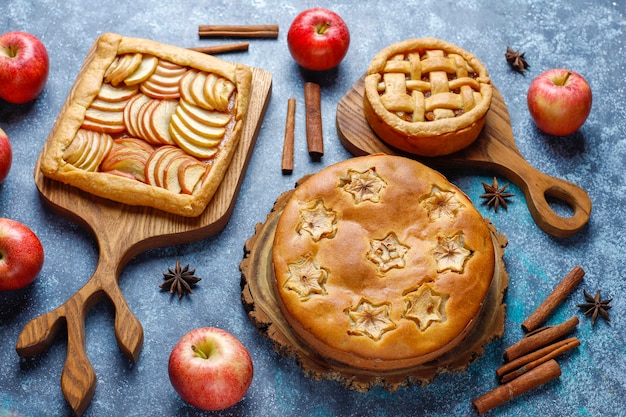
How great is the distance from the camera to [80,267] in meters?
4.41

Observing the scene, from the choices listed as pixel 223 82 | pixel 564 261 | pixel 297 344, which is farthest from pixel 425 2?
pixel 297 344

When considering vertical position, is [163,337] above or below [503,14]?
below

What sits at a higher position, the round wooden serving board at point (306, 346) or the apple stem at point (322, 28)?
the apple stem at point (322, 28)

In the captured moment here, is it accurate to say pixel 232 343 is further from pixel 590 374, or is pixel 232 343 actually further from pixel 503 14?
pixel 503 14

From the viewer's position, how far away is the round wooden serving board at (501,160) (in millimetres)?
4566

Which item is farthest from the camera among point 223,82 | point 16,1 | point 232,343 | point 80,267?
point 16,1

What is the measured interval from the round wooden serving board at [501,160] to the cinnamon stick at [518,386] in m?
0.79

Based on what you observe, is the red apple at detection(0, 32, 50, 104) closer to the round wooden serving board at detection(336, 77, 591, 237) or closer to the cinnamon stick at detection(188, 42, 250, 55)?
the cinnamon stick at detection(188, 42, 250, 55)

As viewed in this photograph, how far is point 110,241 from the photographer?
432 cm

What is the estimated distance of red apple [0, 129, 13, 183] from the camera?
14.5ft

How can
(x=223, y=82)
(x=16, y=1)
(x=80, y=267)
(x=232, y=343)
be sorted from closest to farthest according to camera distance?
(x=232, y=343), (x=80, y=267), (x=223, y=82), (x=16, y=1)

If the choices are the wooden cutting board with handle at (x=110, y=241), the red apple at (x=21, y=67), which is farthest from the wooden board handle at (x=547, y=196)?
the red apple at (x=21, y=67)

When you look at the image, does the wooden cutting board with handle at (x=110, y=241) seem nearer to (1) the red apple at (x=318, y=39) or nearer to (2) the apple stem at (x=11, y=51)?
(1) the red apple at (x=318, y=39)

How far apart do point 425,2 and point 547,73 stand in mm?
969
